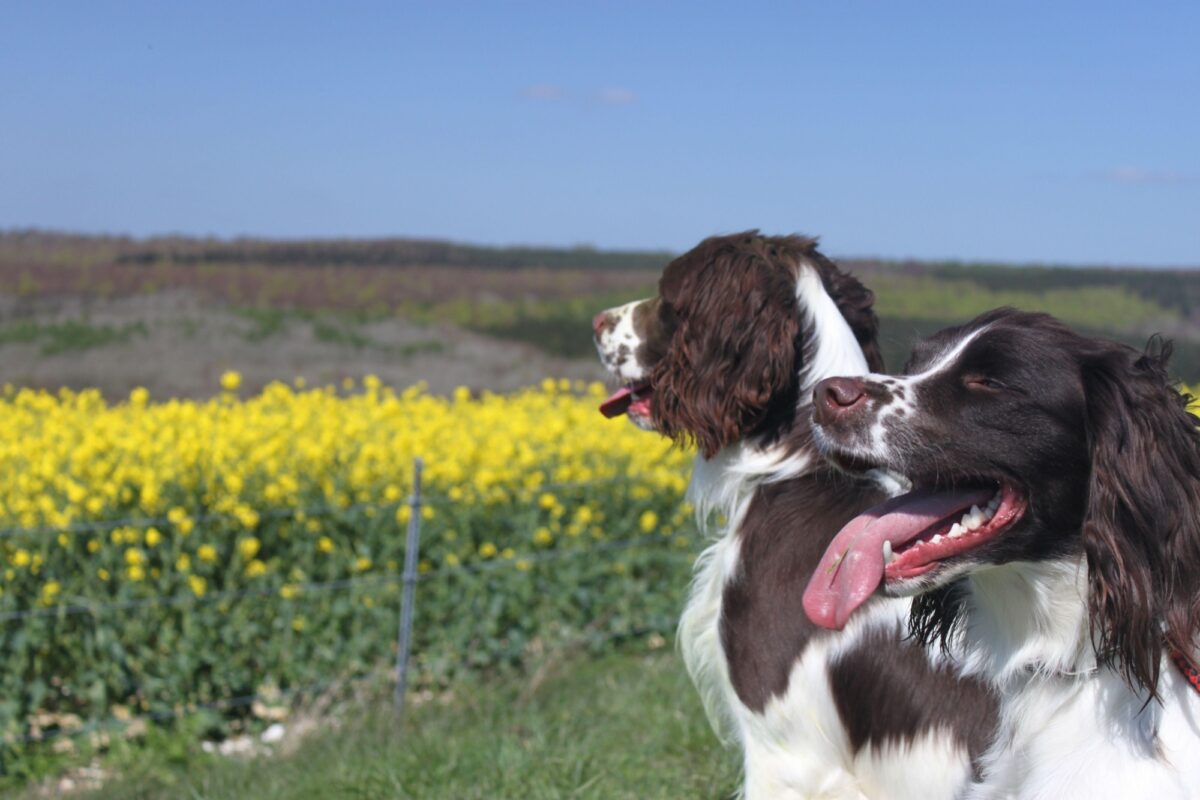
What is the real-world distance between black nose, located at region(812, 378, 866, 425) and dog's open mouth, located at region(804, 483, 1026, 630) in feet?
0.74

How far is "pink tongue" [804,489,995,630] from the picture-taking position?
8.45 feet

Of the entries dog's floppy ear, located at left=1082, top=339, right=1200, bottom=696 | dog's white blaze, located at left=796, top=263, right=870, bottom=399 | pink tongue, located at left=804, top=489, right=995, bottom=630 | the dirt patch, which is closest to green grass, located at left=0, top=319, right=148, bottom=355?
the dirt patch

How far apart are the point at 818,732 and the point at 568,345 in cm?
1195

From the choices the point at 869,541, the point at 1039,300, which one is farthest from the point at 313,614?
the point at 1039,300

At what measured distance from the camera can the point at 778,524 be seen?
135 inches

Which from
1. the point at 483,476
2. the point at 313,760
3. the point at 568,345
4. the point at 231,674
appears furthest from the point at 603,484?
the point at 568,345

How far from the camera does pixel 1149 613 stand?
229cm

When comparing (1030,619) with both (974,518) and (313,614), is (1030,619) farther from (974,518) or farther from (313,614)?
(313,614)

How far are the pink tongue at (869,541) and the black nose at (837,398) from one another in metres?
0.23

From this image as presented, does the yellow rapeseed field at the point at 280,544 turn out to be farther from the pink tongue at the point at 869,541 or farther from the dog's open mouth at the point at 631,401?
the pink tongue at the point at 869,541

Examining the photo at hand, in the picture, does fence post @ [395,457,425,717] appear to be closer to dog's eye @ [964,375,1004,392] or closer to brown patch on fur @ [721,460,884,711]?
brown patch on fur @ [721,460,884,711]

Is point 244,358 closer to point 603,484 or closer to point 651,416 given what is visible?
point 603,484

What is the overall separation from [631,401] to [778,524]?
34.7 inches

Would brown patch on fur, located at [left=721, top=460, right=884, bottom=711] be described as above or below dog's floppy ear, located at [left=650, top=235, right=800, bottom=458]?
below
